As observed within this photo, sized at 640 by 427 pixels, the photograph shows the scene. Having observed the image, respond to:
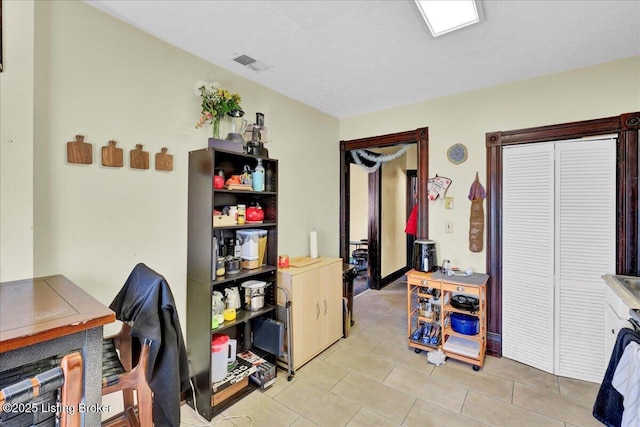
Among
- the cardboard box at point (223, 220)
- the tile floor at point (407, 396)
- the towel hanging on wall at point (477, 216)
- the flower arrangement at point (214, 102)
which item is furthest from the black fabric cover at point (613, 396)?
the flower arrangement at point (214, 102)

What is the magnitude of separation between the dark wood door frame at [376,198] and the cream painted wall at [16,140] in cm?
302

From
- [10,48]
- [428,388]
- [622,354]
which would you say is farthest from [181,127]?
[622,354]

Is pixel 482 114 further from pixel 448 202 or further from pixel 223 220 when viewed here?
pixel 223 220

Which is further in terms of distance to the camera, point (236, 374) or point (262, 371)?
point (262, 371)

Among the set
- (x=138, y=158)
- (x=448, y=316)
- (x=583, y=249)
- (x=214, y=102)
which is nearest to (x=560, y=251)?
(x=583, y=249)

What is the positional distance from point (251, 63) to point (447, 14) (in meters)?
1.47

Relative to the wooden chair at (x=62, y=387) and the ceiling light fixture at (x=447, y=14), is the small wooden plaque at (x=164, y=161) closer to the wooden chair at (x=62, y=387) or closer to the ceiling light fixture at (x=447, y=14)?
the wooden chair at (x=62, y=387)

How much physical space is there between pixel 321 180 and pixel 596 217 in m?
2.58

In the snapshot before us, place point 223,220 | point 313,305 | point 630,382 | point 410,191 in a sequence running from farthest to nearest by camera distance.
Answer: point 410,191 → point 313,305 → point 223,220 → point 630,382

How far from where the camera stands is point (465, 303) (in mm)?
2623

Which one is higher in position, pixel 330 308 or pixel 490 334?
pixel 330 308

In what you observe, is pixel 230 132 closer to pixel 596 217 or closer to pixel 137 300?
pixel 137 300

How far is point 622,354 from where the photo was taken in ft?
4.57

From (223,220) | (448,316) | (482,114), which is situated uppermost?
(482,114)
